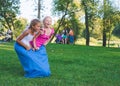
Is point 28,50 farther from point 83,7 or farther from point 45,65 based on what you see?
point 83,7

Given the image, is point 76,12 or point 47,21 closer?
point 47,21

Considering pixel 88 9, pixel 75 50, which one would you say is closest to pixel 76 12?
pixel 88 9

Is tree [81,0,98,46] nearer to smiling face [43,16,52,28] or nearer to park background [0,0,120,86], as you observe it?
park background [0,0,120,86]

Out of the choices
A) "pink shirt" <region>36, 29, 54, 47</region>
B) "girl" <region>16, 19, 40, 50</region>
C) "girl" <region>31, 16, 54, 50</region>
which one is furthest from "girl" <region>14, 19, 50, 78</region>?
"pink shirt" <region>36, 29, 54, 47</region>

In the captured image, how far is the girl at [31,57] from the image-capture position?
1084 centimetres

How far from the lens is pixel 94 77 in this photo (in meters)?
11.1

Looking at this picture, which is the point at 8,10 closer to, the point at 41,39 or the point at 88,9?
the point at 88,9

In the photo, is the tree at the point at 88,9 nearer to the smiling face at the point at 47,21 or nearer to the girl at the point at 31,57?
the smiling face at the point at 47,21

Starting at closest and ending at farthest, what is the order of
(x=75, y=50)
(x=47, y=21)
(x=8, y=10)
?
(x=47, y=21) → (x=75, y=50) → (x=8, y=10)

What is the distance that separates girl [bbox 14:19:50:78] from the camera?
35.6 ft

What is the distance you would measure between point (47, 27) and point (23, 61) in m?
1.36

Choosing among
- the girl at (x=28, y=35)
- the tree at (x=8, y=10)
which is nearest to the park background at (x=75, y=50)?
the tree at (x=8, y=10)

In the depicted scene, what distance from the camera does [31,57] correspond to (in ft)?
35.6

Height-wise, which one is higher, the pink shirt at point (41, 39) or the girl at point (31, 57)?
the pink shirt at point (41, 39)
